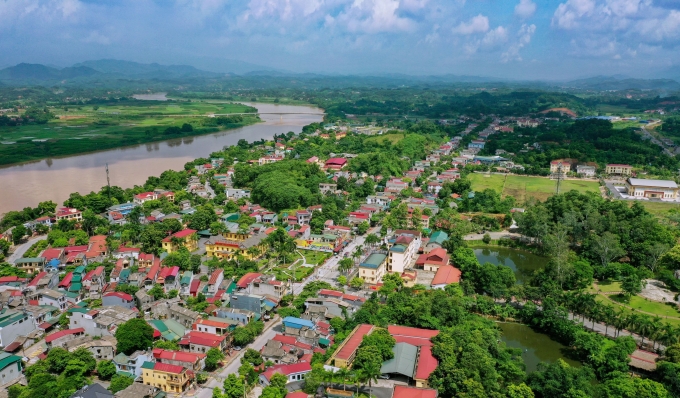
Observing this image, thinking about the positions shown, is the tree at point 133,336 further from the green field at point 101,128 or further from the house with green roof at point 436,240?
the green field at point 101,128

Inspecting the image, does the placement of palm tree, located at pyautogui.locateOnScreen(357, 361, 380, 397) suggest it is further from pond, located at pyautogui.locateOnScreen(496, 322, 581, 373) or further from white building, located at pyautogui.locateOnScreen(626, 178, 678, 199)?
white building, located at pyautogui.locateOnScreen(626, 178, 678, 199)

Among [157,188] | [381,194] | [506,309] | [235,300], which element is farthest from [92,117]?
[506,309]

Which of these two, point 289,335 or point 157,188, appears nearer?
point 289,335

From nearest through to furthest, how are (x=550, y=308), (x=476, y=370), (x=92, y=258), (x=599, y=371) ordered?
1. (x=476, y=370)
2. (x=599, y=371)
3. (x=550, y=308)
4. (x=92, y=258)

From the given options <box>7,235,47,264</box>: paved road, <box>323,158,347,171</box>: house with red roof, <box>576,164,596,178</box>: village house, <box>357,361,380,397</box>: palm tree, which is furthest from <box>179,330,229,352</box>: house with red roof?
<box>576,164,596,178</box>: village house

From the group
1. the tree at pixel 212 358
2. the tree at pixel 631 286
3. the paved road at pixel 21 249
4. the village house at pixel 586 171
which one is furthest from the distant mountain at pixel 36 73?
the tree at pixel 631 286

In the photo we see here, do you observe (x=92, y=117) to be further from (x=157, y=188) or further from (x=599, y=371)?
Result: (x=599, y=371)

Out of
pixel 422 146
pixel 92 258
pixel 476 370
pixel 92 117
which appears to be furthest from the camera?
pixel 92 117
